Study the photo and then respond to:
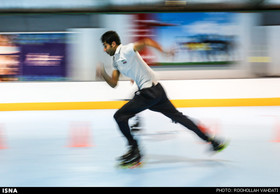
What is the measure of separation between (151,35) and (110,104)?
283 centimetres

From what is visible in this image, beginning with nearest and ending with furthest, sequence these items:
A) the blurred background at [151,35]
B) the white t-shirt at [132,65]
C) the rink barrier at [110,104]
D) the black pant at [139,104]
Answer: the white t-shirt at [132,65] < the black pant at [139,104] < the rink barrier at [110,104] < the blurred background at [151,35]

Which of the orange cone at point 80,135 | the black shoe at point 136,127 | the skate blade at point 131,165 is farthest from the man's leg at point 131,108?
the black shoe at point 136,127

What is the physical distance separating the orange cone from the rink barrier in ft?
7.59

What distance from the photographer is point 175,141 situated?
4.16 meters

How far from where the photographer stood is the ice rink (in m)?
2.58

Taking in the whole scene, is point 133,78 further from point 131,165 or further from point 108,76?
point 131,165

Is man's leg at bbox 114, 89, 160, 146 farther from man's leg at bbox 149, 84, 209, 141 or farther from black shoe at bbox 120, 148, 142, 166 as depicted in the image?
black shoe at bbox 120, 148, 142, 166

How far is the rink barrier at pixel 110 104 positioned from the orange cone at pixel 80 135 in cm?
231

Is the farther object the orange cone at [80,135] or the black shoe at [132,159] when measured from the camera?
the orange cone at [80,135]

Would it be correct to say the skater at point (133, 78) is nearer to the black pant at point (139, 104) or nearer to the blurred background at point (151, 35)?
the black pant at point (139, 104)

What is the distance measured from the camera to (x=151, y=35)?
378 inches

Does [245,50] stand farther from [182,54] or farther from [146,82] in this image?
[146,82]

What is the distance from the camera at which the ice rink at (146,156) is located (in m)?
Result: 2.58

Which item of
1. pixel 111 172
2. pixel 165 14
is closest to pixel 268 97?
pixel 165 14
